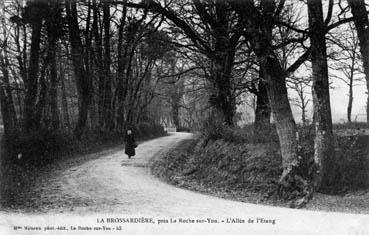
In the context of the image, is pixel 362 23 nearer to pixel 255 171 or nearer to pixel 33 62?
pixel 255 171

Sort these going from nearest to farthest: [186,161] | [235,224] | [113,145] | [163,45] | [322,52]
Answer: [235,224] → [322,52] → [163,45] → [186,161] → [113,145]

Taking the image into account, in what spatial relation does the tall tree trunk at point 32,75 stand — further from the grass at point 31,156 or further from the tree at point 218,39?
the tree at point 218,39

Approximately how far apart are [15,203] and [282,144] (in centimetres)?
633

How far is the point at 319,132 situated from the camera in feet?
31.3

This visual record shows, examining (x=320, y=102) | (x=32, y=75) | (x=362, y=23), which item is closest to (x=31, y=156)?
(x=32, y=75)

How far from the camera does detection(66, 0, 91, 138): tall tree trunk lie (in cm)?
1797

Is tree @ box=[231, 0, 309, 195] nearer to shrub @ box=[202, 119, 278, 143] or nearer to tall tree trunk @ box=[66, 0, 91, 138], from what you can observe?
shrub @ box=[202, 119, 278, 143]

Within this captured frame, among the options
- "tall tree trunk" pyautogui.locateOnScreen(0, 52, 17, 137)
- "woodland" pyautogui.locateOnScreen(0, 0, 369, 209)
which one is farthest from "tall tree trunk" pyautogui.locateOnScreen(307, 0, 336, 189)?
"tall tree trunk" pyautogui.locateOnScreen(0, 52, 17, 137)

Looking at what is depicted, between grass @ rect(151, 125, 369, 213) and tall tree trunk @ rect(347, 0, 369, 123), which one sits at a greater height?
tall tree trunk @ rect(347, 0, 369, 123)

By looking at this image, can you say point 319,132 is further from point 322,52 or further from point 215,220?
point 215,220

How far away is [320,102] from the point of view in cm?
952

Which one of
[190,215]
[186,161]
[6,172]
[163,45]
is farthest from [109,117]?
[190,215]

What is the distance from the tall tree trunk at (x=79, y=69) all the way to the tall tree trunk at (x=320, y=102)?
11602 mm

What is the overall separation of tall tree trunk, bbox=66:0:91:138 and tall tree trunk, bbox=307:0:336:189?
1160 cm
